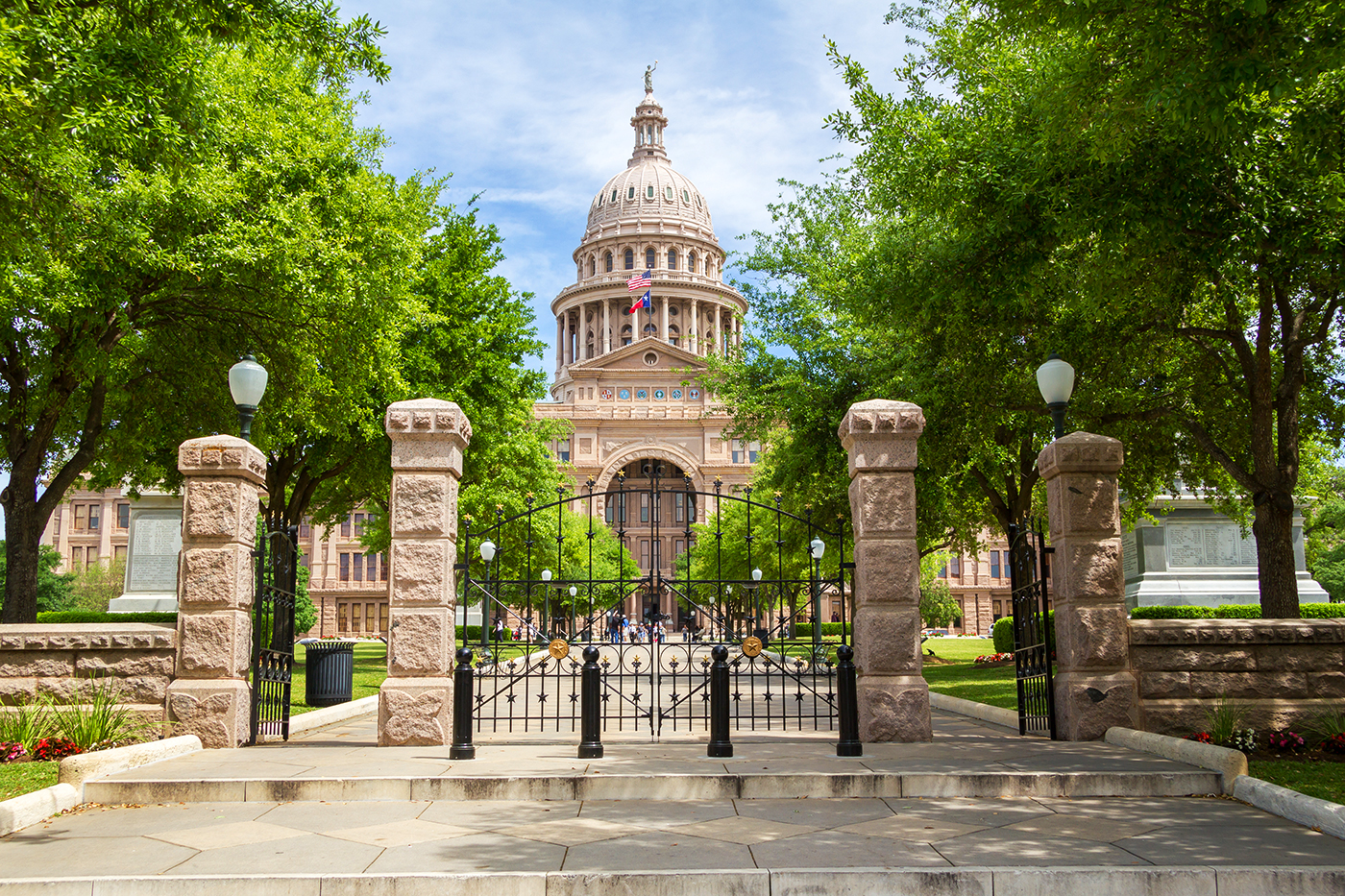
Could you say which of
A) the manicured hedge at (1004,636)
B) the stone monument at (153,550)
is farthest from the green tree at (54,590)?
the manicured hedge at (1004,636)

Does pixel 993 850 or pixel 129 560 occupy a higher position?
pixel 129 560

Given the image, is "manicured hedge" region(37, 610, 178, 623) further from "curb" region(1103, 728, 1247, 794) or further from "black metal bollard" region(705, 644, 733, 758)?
"curb" region(1103, 728, 1247, 794)

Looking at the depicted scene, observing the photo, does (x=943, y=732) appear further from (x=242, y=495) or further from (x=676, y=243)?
(x=676, y=243)

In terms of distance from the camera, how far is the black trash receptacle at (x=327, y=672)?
50.4 ft

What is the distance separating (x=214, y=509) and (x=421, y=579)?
2.11 metres

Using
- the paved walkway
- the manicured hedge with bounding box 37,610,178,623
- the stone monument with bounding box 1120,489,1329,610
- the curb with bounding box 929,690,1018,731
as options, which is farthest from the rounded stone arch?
the paved walkway

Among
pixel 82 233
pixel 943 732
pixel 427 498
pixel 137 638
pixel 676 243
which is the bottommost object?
pixel 943 732

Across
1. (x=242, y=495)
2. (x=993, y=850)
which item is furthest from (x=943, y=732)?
(x=242, y=495)

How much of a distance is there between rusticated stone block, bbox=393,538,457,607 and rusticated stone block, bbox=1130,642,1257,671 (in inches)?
263

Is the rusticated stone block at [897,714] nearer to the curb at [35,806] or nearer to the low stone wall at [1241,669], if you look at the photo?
the low stone wall at [1241,669]

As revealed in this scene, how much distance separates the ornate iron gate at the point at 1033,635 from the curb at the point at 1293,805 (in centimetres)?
271

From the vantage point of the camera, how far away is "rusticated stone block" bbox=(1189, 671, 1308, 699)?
372 inches

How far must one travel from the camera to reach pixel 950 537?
33094 millimetres

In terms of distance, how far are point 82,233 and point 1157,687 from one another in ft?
47.5
